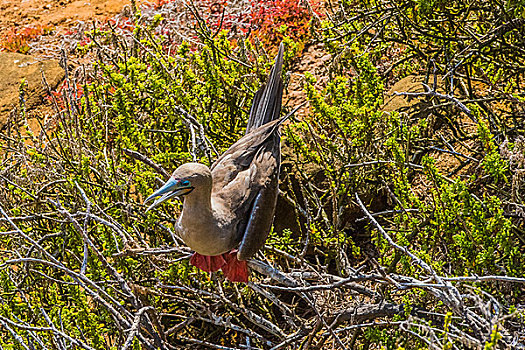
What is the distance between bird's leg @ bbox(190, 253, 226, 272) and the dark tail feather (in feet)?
2.93

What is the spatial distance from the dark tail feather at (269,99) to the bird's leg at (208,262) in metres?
0.89

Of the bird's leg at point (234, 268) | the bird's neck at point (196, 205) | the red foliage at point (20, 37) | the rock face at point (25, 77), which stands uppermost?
the red foliage at point (20, 37)

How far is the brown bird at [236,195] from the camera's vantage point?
2.76 metres

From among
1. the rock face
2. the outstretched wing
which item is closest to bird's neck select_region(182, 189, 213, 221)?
the outstretched wing

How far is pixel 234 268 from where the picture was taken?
3.14 meters

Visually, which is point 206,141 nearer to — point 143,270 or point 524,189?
point 143,270

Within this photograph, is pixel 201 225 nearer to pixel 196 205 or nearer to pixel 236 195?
pixel 196 205

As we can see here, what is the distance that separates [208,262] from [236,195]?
0.39m

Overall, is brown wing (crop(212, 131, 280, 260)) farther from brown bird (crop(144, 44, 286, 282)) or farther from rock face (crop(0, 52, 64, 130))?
rock face (crop(0, 52, 64, 130))

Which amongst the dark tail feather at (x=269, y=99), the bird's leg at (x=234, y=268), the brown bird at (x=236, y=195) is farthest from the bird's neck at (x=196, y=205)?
the dark tail feather at (x=269, y=99)

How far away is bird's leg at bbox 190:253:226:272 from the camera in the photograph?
3.16 meters

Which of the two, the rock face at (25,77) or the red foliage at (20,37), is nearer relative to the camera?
the rock face at (25,77)

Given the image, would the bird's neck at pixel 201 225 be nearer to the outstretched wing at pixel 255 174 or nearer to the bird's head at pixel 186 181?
the bird's head at pixel 186 181

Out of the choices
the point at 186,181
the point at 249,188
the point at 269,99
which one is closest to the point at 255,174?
the point at 249,188
